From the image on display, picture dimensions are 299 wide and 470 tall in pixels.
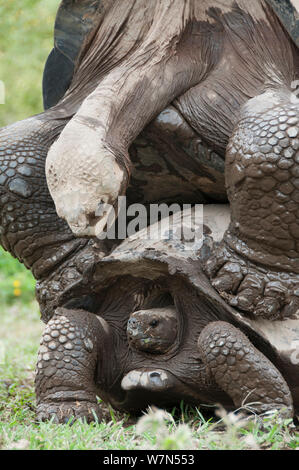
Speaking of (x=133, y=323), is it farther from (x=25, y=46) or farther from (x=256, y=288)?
(x=25, y=46)

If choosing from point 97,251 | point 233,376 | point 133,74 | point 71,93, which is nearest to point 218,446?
point 233,376

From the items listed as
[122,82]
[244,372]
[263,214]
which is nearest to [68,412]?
[244,372]

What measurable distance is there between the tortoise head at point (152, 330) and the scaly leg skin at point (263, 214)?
24 centimetres

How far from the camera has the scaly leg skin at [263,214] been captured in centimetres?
228

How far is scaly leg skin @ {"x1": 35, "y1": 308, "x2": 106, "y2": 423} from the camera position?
2475 millimetres

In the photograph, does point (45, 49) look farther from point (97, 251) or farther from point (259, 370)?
point (259, 370)

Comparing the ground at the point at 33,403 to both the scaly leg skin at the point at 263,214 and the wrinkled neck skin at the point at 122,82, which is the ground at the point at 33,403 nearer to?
the scaly leg skin at the point at 263,214

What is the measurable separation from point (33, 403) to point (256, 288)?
1.17m

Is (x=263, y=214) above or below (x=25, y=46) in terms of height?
below

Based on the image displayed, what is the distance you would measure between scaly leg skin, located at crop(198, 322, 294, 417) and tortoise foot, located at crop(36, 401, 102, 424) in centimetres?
43

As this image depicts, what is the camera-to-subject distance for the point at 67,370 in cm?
251

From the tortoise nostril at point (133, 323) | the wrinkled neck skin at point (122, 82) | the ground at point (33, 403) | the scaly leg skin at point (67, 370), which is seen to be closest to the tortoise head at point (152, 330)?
the tortoise nostril at point (133, 323)

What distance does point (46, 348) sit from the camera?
8.41 feet

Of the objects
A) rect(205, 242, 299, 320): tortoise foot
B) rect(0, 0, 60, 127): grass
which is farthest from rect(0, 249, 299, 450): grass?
rect(0, 0, 60, 127): grass
